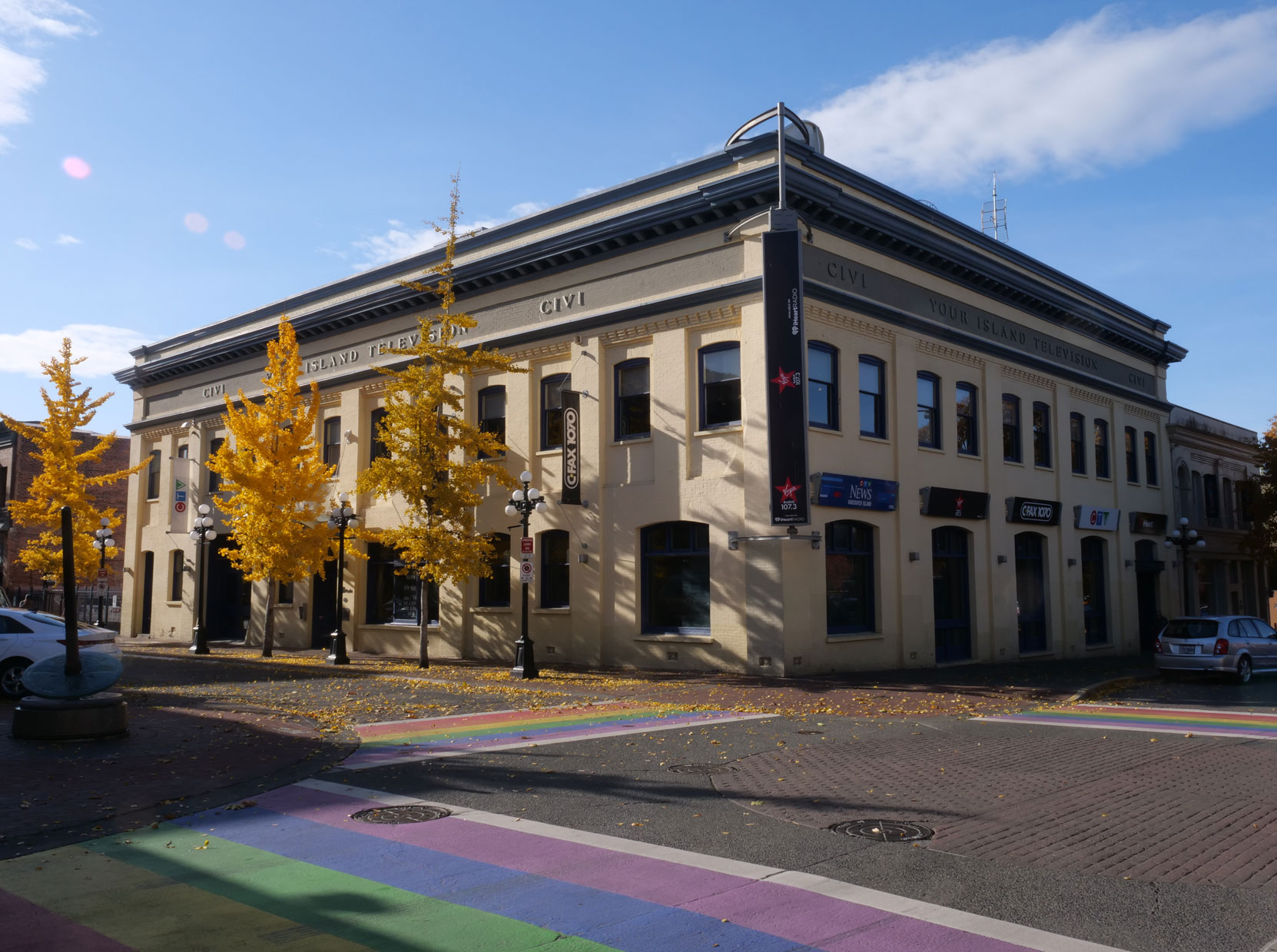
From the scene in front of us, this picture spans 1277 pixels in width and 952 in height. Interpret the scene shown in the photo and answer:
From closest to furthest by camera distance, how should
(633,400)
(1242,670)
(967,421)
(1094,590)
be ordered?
(1242,670) < (633,400) < (967,421) < (1094,590)

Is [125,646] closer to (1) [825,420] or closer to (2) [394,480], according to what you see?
(2) [394,480]

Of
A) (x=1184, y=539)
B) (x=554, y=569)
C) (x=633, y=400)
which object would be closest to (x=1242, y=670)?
(x=1184, y=539)

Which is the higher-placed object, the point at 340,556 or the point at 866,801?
the point at 340,556

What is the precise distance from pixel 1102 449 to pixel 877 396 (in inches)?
520

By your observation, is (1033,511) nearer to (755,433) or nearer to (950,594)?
(950,594)

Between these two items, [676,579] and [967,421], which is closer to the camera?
[676,579]

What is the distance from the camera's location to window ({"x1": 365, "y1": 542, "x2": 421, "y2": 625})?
29438 mm

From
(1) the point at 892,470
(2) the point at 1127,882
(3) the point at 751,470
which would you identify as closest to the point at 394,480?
(3) the point at 751,470

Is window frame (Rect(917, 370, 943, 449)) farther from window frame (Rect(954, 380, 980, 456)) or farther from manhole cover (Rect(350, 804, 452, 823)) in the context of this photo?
manhole cover (Rect(350, 804, 452, 823))

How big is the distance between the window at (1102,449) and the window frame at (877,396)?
1232 cm

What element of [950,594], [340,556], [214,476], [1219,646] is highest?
[214,476]

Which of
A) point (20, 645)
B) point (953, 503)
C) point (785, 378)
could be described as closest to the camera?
point (20, 645)

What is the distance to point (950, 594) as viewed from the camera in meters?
26.3

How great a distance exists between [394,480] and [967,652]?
49.1ft
